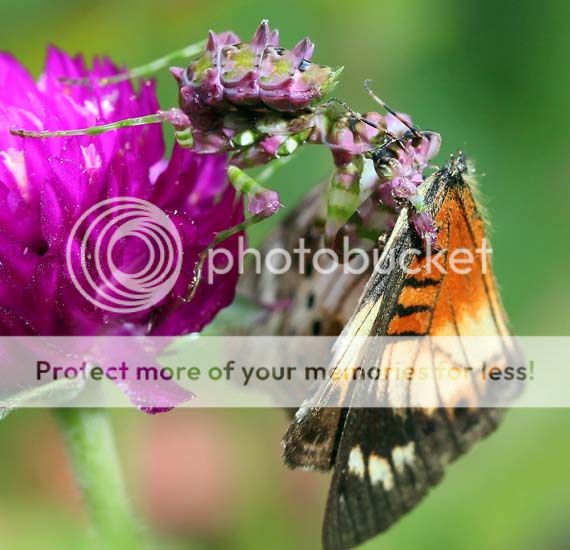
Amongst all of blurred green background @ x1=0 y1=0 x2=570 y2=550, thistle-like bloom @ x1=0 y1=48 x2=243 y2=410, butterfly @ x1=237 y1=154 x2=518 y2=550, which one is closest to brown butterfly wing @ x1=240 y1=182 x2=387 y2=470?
butterfly @ x1=237 y1=154 x2=518 y2=550

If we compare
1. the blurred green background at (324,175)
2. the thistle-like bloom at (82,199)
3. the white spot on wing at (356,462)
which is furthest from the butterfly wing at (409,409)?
the blurred green background at (324,175)

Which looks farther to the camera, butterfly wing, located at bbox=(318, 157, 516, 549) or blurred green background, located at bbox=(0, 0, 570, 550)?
blurred green background, located at bbox=(0, 0, 570, 550)

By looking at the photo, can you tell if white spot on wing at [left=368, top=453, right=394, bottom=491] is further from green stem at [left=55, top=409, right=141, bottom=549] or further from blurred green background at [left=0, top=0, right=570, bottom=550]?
blurred green background at [left=0, top=0, right=570, bottom=550]

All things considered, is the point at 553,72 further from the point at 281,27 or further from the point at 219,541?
the point at 219,541

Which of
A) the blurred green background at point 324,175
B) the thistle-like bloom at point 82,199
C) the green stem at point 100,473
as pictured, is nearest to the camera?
the thistle-like bloom at point 82,199

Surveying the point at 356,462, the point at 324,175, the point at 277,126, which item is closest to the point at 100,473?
the point at 356,462

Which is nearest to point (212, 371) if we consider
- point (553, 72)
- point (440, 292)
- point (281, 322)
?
point (281, 322)

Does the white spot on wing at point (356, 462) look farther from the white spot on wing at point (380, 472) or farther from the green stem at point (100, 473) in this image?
the green stem at point (100, 473)
